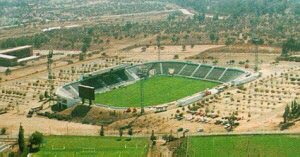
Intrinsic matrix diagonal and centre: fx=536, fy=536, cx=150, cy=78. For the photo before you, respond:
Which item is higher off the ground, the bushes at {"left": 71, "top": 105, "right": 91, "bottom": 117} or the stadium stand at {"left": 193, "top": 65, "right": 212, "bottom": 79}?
the stadium stand at {"left": 193, "top": 65, "right": 212, "bottom": 79}

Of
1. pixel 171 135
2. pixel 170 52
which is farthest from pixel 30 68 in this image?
pixel 171 135

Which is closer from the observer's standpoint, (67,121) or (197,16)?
(67,121)

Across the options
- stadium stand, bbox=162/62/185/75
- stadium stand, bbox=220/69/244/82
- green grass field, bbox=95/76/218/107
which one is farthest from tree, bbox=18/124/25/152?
stadium stand, bbox=162/62/185/75

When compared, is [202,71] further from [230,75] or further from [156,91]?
[156,91]

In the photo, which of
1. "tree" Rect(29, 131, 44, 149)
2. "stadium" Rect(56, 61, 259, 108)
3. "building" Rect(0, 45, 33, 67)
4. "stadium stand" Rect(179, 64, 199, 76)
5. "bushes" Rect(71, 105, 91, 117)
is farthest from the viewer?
"building" Rect(0, 45, 33, 67)

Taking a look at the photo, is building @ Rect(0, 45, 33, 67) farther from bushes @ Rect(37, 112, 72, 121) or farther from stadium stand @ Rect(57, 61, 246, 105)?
bushes @ Rect(37, 112, 72, 121)

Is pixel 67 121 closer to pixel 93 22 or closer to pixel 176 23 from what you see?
pixel 176 23
